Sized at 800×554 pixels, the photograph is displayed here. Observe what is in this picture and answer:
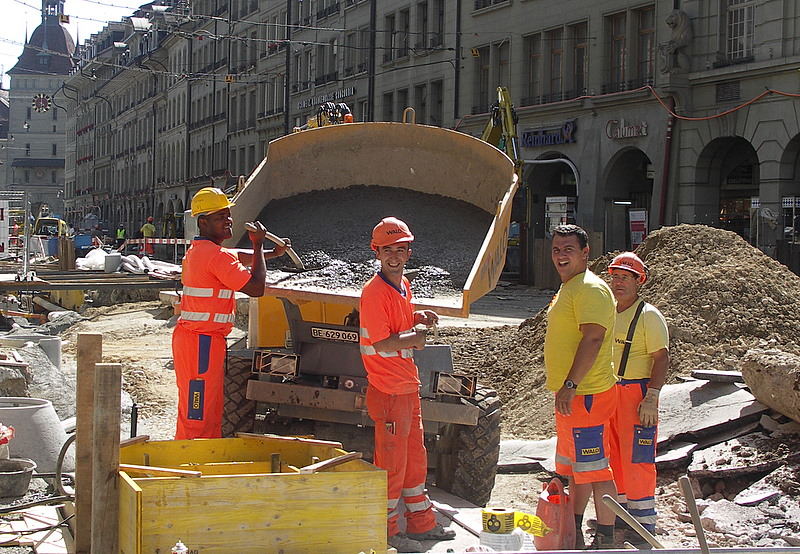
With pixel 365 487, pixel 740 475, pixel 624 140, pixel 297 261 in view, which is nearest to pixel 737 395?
pixel 740 475

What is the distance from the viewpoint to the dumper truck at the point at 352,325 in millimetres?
7727

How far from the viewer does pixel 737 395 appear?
945 centimetres

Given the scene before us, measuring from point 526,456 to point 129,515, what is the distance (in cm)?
550

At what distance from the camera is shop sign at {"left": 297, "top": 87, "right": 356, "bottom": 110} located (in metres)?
46.7

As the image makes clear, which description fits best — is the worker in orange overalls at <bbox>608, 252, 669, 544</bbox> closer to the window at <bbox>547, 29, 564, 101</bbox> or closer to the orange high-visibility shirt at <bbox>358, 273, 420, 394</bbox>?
the orange high-visibility shirt at <bbox>358, 273, 420, 394</bbox>

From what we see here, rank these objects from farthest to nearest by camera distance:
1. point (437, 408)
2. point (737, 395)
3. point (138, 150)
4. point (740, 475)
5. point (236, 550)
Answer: point (138, 150) < point (737, 395) < point (740, 475) < point (437, 408) < point (236, 550)

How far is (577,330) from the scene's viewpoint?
253 inches

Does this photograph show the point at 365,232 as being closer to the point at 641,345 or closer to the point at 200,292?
the point at 200,292

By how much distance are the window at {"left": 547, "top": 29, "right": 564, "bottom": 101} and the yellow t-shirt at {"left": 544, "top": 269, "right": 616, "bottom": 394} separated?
27.9m

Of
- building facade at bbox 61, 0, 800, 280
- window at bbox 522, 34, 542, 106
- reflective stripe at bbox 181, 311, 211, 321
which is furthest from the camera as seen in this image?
window at bbox 522, 34, 542, 106

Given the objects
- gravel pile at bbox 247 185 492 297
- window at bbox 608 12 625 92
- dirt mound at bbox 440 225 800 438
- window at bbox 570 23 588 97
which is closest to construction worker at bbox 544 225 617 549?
gravel pile at bbox 247 185 492 297

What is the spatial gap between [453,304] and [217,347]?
148cm

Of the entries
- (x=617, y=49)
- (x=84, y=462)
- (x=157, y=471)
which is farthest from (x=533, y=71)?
(x=157, y=471)

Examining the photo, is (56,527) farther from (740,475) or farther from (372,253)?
(740,475)
